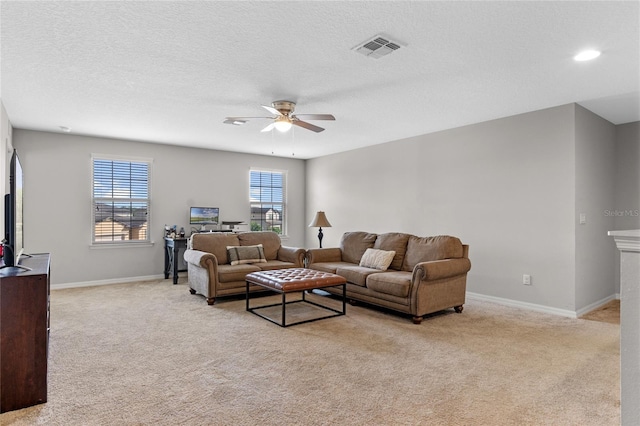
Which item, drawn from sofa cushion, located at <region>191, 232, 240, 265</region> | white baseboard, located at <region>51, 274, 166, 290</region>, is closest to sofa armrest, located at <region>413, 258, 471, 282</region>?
sofa cushion, located at <region>191, 232, 240, 265</region>

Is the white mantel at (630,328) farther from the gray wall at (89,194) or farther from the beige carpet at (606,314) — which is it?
the gray wall at (89,194)

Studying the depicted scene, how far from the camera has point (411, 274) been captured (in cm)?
435

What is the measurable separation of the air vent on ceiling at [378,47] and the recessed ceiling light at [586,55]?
1.47 meters

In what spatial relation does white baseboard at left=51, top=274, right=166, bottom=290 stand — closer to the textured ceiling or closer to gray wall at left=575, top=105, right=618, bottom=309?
the textured ceiling

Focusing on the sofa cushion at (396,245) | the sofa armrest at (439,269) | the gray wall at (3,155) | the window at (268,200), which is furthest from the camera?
the window at (268,200)

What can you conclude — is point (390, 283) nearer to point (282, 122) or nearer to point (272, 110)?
point (282, 122)

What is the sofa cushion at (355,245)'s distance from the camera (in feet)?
17.8

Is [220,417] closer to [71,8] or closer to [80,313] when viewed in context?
[71,8]

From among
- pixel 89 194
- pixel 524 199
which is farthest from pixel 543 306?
pixel 89 194

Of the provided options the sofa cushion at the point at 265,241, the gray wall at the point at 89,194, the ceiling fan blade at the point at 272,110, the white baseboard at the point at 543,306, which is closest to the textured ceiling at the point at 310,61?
the ceiling fan blade at the point at 272,110

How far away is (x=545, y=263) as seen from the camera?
4.44m

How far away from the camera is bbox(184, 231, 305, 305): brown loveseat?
4.78 m

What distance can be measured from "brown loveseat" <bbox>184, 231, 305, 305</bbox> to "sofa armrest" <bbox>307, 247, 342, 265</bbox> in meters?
0.23

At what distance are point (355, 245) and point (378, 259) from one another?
732 millimetres
